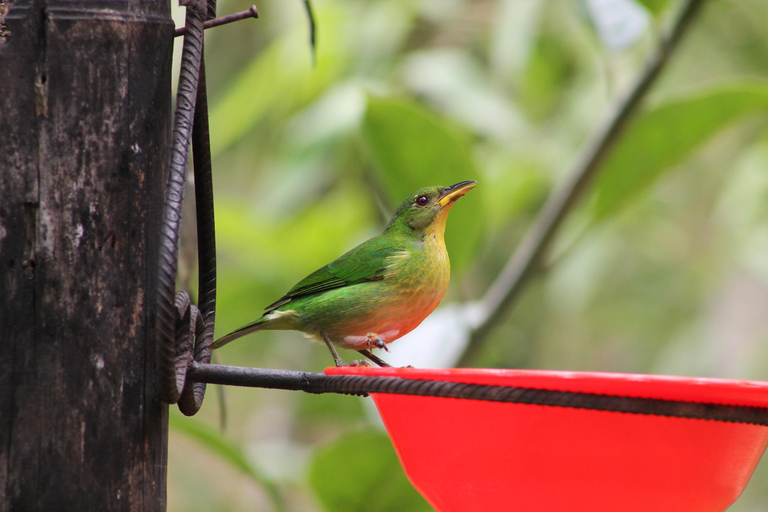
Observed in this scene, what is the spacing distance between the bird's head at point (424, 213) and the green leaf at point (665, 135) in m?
0.66

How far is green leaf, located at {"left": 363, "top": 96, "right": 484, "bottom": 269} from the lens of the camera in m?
2.76

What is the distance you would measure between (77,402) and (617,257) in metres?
6.13

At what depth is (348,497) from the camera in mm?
2867

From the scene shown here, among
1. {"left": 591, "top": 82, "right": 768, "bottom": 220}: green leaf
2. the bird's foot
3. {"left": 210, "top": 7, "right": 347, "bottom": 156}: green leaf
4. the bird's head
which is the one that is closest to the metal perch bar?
the bird's foot

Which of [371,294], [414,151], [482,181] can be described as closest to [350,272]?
[371,294]

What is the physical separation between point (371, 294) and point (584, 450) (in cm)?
124

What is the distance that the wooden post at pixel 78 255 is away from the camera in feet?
4.72

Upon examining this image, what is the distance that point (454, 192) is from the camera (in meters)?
2.85

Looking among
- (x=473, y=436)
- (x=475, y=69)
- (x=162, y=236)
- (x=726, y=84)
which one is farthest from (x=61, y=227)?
(x=475, y=69)

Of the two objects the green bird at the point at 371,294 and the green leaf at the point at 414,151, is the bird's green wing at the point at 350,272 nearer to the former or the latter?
the green bird at the point at 371,294

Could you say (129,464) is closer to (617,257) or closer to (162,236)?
(162,236)

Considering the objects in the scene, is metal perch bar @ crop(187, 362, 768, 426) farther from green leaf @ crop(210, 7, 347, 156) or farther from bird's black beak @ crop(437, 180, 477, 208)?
green leaf @ crop(210, 7, 347, 156)

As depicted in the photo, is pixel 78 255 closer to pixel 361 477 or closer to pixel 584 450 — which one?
pixel 584 450

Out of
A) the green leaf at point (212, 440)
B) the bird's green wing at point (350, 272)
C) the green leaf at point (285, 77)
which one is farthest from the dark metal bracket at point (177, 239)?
the green leaf at point (285, 77)
